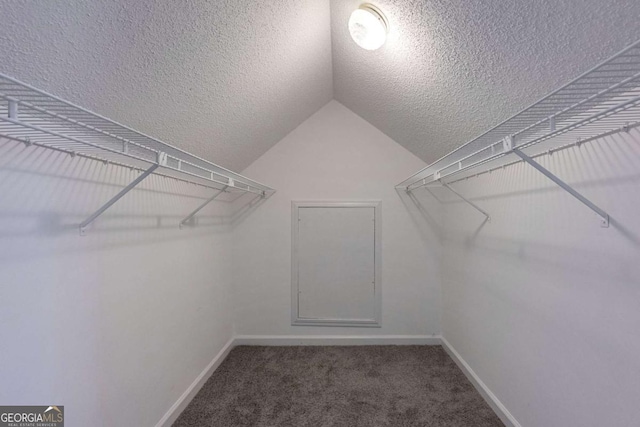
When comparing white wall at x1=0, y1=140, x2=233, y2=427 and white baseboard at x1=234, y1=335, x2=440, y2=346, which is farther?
white baseboard at x1=234, y1=335, x2=440, y2=346

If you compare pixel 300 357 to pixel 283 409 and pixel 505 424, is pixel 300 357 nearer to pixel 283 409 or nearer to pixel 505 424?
pixel 283 409

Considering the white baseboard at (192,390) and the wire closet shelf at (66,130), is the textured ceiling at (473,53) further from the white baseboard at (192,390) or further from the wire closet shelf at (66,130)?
the white baseboard at (192,390)

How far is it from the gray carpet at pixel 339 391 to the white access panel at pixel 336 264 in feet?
1.06

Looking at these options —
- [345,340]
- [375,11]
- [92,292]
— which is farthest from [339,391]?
[375,11]

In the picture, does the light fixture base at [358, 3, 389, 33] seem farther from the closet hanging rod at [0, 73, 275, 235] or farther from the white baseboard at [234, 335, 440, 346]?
the white baseboard at [234, 335, 440, 346]

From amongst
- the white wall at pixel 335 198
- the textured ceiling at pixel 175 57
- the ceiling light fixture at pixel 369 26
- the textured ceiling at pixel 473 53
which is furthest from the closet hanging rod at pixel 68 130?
the white wall at pixel 335 198

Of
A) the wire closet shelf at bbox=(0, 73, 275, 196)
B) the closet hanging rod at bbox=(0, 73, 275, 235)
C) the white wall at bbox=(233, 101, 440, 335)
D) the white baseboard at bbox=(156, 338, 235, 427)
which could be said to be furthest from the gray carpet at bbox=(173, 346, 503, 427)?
the wire closet shelf at bbox=(0, 73, 275, 196)

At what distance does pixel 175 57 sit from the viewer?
1034 millimetres

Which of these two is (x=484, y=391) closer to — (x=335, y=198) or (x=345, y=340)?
(x=345, y=340)

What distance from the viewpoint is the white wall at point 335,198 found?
8.43 feet

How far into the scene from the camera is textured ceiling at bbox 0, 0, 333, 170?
75 cm

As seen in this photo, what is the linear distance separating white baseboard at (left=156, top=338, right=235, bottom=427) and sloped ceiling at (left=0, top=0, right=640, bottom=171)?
1538 millimetres

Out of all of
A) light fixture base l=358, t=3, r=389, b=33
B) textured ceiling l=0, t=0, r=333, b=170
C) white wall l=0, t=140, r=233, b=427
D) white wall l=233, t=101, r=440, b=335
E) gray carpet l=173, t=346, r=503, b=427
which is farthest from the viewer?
white wall l=233, t=101, r=440, b=335

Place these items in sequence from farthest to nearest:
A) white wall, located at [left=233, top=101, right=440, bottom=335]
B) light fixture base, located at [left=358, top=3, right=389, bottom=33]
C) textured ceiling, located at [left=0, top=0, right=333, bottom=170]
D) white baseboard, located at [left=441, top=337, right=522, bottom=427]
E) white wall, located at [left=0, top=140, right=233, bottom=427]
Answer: white wall, located at [left=233, top=101, right=440, bottom=335] → white baseboard, located at [left=441, top=337, right=522, bottom=427] → light fixture base, located at [left=358, top=3, right=389, bottom=33] → white wall, located at [left=0, top=140, right=233, bottom=427] → textured ceiling, located at [left=0, top=0, right=333, bottom=170]
